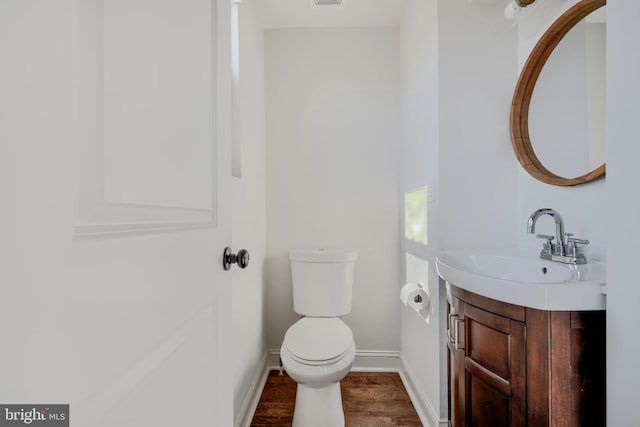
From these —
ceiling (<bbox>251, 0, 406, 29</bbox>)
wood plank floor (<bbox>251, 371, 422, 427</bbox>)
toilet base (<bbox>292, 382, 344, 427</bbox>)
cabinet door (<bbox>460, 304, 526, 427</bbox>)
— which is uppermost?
ceiling (<bbox>251, 0, 406, 29</bbox>)

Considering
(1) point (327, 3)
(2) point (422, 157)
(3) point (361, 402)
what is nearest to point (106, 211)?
(2) point (422, 157)

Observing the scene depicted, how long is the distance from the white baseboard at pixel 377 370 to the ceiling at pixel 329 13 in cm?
227

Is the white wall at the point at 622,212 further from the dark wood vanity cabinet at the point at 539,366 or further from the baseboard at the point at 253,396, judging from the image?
the baseboard at the point at 253,396

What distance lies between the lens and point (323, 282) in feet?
6.52

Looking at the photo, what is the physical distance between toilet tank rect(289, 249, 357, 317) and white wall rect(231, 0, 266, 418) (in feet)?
0.94

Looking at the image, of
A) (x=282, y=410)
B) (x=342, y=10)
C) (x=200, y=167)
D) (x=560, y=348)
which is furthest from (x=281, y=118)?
(x=560, y=348)

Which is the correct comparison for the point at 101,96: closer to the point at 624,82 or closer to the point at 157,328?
the point at 157,328

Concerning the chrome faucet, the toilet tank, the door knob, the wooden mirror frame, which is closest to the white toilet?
the toilet tank

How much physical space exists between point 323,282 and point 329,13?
5.73 feet

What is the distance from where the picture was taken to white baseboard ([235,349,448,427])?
63.2 inches

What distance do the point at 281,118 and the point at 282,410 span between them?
6.03 ft

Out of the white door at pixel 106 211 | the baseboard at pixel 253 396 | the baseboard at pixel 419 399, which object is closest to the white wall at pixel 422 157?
the baseboard at pixel 419 399

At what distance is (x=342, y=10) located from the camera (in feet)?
6.75

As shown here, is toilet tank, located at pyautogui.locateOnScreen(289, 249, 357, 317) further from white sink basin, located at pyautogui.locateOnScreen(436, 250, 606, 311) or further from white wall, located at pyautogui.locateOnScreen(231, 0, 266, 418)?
white sink basin, located at pyautogui.locateOnScreen(436, 250, 606, 311)
